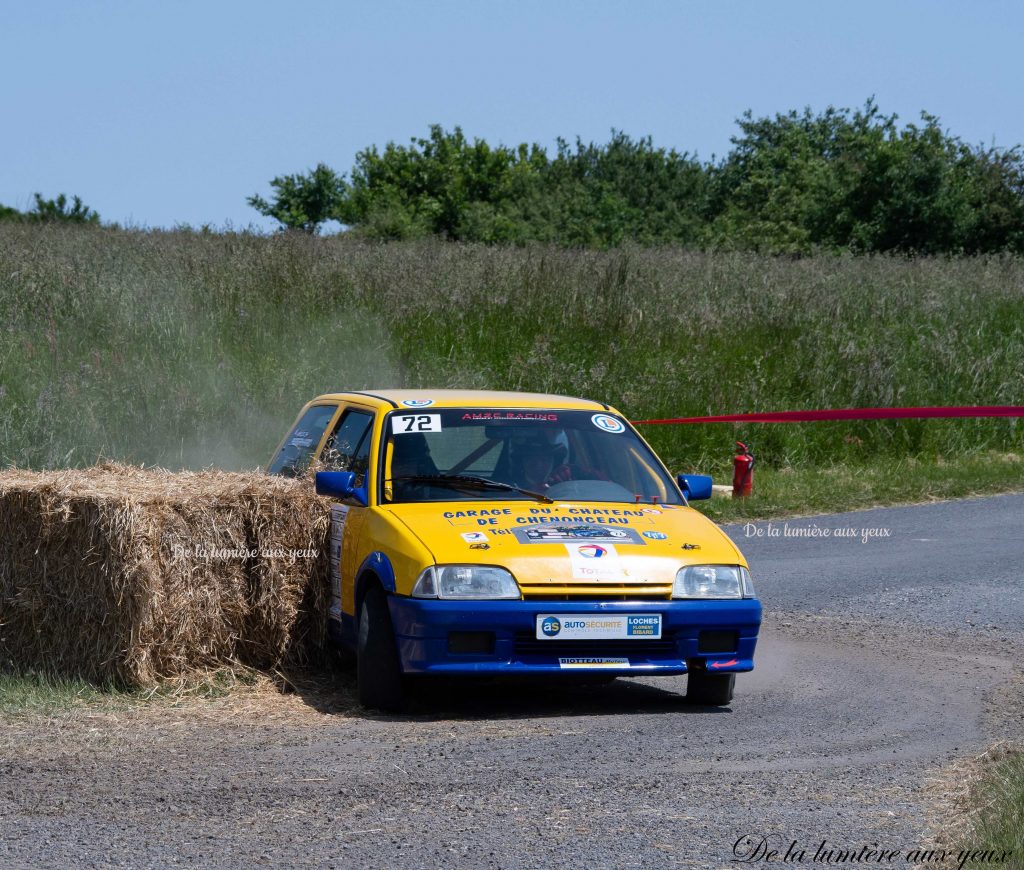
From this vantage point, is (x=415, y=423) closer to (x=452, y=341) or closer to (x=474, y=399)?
(x=474, y=399)

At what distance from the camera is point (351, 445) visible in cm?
834

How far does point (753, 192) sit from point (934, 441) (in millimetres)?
41942

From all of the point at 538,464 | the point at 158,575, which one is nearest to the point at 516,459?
the point at 538,464

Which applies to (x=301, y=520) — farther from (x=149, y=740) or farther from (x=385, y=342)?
(x=385, y=342)

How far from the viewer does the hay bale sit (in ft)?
23.9

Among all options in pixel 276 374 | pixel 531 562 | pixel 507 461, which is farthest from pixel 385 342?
pixel 531 562

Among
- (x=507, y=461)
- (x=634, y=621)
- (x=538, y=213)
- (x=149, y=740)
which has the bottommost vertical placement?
(x=149, y=740)

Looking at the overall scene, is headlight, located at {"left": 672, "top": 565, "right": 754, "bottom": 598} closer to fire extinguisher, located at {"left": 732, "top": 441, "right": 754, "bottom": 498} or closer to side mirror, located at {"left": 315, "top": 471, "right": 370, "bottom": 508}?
side mirror, located at {"left": 315, "top": 471, "right": 370, "bottom": 508}

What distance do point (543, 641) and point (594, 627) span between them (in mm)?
249

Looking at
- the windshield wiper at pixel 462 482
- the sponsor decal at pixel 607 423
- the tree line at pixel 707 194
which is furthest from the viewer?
the tree line at pixel 707 194

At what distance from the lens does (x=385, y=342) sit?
62.3ft

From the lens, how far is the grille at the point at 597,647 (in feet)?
22.1

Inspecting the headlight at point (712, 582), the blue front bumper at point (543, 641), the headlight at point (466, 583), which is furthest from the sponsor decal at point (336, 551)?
the headlight at point (712, 582)
